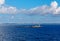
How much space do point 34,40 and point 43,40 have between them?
480 centimetres

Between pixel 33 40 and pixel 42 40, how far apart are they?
4.64 meters

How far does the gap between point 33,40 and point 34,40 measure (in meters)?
0.98

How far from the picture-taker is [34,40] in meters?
92.6

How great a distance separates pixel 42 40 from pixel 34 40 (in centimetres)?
433

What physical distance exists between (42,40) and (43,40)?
0.52 m

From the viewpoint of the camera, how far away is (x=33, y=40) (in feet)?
301

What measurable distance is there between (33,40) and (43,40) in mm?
5148

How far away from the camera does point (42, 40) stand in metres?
91.1

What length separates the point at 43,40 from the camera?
299 feet
